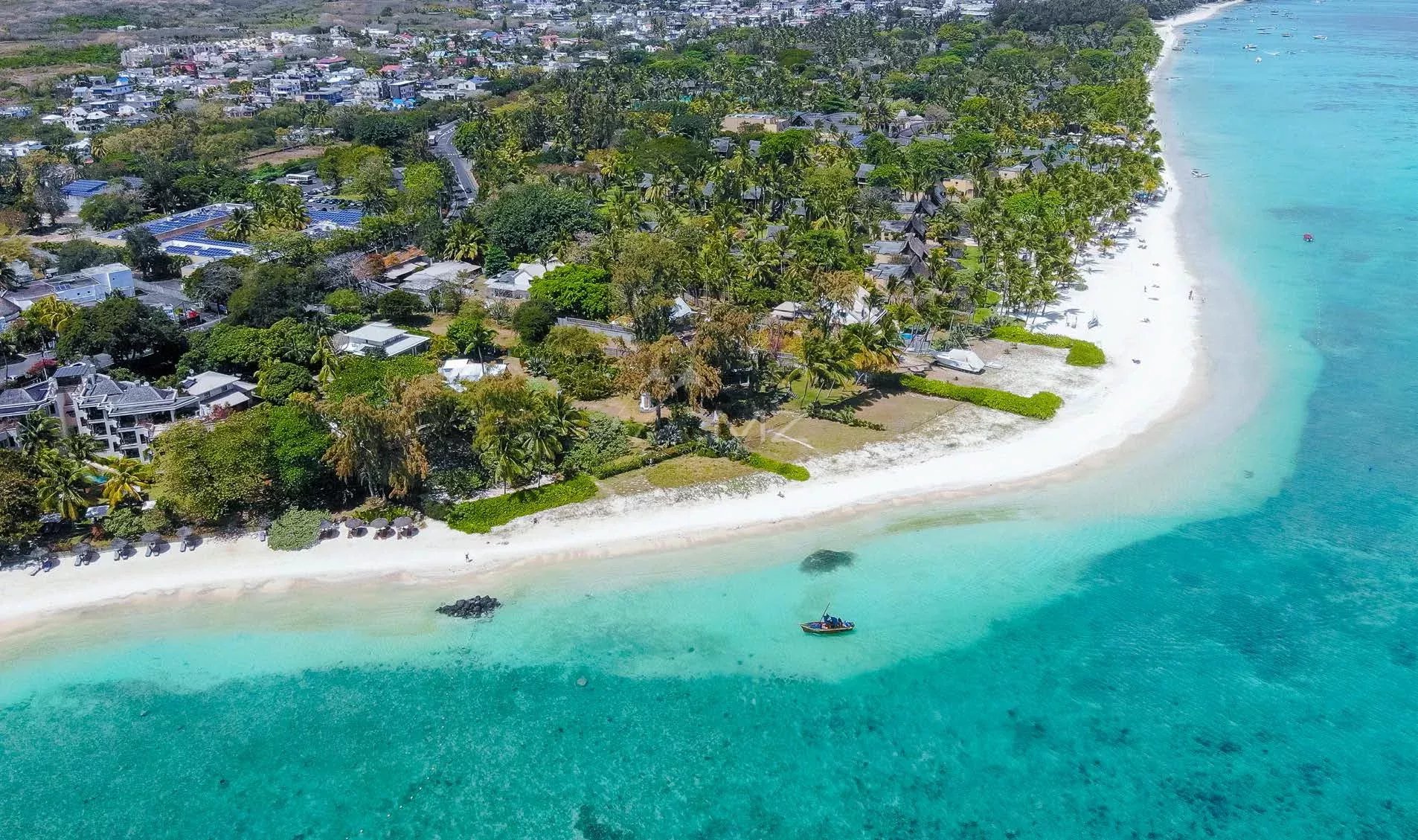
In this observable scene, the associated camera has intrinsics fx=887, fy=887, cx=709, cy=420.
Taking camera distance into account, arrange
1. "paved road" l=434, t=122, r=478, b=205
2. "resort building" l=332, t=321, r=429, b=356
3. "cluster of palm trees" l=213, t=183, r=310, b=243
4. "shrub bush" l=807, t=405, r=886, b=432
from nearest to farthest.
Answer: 1. "shrub bush" l=807, t=405, r=886, b=432
2. "resort building" l=332, t=321, r=429, b=356
3. "cluster of palm trees" l=213, t=183, r=310, b=243
4. "paved road" l=434, t=122, r=478, b=205

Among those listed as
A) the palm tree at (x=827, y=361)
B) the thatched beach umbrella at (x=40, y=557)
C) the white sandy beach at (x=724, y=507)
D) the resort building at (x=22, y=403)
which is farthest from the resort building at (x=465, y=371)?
the thatched beach umbrella at (x=40, y=557)

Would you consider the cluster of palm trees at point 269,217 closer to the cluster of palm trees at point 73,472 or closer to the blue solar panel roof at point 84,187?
the blue solar panel roof at point 84,187

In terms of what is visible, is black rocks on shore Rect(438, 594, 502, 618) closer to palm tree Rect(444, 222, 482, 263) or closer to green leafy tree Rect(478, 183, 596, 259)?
green leafy tree Rect(478, 183, 596, 259)

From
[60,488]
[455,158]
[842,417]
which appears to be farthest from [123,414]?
[455,158]

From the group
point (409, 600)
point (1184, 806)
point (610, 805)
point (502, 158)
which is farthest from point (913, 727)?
point (502, 158)

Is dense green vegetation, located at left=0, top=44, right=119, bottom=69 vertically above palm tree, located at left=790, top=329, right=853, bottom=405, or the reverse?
dense green vegetation, located at left=0, top=44, right=119, bottom=69

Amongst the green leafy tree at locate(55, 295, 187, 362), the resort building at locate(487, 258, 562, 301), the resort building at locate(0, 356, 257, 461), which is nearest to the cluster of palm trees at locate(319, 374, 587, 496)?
the resort building at locate(0, 356, 257, 461)

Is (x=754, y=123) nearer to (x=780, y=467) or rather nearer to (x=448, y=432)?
(x=780, y=467)

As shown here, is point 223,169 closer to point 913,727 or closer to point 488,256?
point 488,256
